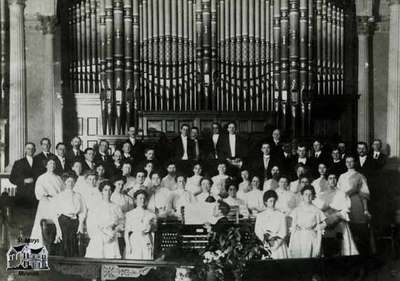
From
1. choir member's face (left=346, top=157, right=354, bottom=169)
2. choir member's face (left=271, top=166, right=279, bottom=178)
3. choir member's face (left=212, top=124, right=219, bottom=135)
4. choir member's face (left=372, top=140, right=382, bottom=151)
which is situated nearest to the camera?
choir member's face (left=271, top=166, right=279, bottom=178)

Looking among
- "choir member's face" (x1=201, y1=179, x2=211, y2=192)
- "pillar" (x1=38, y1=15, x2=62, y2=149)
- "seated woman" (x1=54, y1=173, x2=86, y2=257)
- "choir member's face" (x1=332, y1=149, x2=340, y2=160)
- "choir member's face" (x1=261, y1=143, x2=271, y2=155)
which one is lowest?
"seated woman" (x1=54, y1=173, x2=86, y2=257)

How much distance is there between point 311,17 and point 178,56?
1869mm

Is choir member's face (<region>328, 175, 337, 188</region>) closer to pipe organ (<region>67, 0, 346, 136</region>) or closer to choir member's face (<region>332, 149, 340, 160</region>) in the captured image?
choir member's face (<region>332, 149, 340, 160</region>)

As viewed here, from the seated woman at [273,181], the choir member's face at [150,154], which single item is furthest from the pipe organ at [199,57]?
the seated woman at [273,181]

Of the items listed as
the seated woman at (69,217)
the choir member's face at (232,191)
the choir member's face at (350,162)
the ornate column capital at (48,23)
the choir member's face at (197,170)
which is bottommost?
the seated woman at (69,217)

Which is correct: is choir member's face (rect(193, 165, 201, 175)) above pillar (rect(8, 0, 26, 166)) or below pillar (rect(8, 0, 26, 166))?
below

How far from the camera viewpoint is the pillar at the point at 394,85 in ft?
34.5

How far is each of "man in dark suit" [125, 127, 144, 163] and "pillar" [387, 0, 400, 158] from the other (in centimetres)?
312

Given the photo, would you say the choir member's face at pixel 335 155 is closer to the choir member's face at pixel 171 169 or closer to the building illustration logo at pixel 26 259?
the choir member's face at pixel 171 169

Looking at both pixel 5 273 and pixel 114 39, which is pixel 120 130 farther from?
pixel 5 273

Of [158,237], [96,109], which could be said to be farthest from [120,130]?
[158,237]

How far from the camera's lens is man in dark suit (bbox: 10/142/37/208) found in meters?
9.21

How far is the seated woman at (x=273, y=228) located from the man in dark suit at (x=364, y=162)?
142 cm

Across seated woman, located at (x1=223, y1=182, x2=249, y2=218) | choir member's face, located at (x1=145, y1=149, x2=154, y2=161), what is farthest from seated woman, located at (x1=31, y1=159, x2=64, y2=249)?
seated woman, located at (x1=223, y1=182, x2=249, y2=218)
